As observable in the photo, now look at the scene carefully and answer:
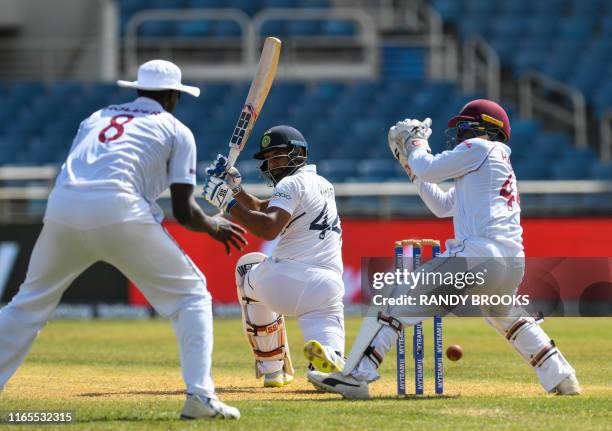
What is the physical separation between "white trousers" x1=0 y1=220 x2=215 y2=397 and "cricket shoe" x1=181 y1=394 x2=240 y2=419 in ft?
0.13

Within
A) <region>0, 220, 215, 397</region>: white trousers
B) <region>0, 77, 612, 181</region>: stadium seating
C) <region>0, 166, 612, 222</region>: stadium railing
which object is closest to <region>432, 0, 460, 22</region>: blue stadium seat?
<region>0, 77, 612, 181</region>: stadium seating

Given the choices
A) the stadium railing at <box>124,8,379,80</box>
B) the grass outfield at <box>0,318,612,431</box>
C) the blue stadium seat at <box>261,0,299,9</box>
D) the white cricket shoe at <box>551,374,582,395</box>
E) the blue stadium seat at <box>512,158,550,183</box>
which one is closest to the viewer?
the grass outfield at <box>0,318,612,431</box>

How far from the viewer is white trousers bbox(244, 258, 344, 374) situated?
30.2ft

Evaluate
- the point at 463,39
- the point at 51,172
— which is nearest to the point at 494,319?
the point at 51,172

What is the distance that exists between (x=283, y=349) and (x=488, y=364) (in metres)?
2.61

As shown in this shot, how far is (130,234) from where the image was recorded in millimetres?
7195

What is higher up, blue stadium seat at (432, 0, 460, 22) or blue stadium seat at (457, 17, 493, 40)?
blue stadium seat at (432, 0, 460, 22)

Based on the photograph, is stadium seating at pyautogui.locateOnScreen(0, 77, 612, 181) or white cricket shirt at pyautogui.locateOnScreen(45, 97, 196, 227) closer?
white cricket shirt at pyautogui.locateOnScreen(45, 97, 196, 227)

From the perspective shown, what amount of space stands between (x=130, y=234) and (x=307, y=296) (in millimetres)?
2316

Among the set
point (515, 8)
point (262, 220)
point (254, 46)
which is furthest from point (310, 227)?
point (515, 8)

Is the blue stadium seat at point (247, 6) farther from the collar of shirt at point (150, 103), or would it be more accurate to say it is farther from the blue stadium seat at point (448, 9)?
the collar of shirt at point (150, 103)

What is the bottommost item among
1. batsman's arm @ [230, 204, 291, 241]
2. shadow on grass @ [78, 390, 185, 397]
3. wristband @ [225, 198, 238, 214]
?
shadow on grass @ [78, 390, 185, 397]

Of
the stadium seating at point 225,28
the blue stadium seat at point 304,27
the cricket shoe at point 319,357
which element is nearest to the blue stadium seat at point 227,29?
the stadium seating at point 225,28

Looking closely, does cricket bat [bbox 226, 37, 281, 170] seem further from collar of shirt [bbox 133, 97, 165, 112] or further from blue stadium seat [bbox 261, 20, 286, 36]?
blue stadium seat [bbox 261, 20, 286, 36]
